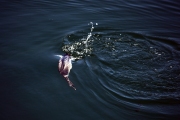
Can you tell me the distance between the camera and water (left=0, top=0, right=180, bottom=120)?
20.1 ft

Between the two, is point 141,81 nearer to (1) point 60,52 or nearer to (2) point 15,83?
(1) point 60,52

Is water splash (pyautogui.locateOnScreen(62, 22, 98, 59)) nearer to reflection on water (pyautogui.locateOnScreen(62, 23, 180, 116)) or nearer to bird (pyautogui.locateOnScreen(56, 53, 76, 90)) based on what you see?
reflection on water (pyautogui.locateOnScreen(62, 23, 180, 116))

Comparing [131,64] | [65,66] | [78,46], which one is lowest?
[65,66]

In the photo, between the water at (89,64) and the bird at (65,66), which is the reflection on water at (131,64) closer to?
the water at (89,64)

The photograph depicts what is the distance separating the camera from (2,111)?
5887 millimetres

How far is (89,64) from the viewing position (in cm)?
780

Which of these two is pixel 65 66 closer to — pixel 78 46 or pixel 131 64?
pixel 78 46

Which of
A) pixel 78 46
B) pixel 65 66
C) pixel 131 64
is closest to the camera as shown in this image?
pixel 65 66

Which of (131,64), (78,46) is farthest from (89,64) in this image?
(131,64)

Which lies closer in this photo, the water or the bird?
the water

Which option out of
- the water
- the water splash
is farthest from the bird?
the water splash

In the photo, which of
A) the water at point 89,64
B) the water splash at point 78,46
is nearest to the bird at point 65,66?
the water at point 89,64

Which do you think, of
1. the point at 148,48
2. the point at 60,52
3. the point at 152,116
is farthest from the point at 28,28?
the point at 152,116

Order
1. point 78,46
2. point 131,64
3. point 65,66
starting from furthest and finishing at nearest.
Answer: point 78,46 < point 131,64 < point 65,66
